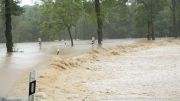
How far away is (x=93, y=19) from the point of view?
47.0 meters

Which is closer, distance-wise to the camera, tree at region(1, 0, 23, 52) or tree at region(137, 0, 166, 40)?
tree at region(1, 0, 23, 52)

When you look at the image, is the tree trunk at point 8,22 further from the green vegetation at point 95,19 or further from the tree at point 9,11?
the green vegetation at point 95,19

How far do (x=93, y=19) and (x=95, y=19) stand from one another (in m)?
0.30

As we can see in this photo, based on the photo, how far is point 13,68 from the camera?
61.8 ft

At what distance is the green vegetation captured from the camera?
48.8 metres

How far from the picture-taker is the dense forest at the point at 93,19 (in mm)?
53969

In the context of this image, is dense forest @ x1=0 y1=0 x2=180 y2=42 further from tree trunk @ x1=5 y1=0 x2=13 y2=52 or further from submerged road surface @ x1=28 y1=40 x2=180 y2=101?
submerged road surface @ x1=28 y1=40 x2=180 y2=101

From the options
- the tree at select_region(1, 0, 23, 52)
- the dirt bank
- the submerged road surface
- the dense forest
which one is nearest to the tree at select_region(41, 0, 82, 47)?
the dense forest

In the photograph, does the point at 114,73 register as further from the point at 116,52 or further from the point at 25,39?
the point at 25,39

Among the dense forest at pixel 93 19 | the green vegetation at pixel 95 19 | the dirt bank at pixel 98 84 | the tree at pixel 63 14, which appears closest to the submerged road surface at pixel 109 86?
the dirt bank at pixel 98 84

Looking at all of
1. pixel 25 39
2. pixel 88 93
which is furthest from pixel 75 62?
pixel 25 39

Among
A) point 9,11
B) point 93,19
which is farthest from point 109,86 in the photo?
point 93,19

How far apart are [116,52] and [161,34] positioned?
3202 inches

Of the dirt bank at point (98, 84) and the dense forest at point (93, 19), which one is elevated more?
the dense forest at point (93, 19)
